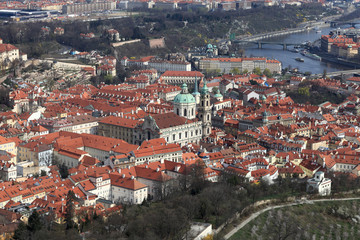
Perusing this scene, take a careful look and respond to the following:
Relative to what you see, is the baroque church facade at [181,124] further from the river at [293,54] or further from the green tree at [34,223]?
the river at [293,54]

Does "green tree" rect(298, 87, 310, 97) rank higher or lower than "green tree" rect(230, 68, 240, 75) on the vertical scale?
higher

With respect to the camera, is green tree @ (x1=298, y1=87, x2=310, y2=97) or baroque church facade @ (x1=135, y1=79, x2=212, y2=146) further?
green tree @ (x1=298, y1=87, x2=310, y2=97)

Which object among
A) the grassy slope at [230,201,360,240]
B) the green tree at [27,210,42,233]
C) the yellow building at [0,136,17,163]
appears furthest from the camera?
the yellow building at [0,136,17,163]

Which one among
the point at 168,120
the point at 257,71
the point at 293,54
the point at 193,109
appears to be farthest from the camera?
the point at 293,54

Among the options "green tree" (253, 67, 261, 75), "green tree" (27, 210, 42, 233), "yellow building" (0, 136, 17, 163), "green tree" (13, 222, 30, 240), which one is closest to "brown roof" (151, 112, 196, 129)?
"yellow building" (0, 136, 17, 163)

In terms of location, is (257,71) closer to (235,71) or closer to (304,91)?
(235,71)

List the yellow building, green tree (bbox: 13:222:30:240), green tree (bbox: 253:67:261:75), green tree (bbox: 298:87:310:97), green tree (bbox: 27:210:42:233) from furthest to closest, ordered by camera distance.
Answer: green tree (bbox: 253:67:261:75) < green tree (bbox: 298:87:310:97) < the yellow building < green tree (bbox: 27:210:42:233) < green tree (bbox: 13:222:30:240)

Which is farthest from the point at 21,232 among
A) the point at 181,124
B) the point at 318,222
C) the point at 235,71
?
the point at 235,71

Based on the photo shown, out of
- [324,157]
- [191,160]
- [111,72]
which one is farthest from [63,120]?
[111,72]

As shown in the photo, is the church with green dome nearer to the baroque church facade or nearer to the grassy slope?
the baroque church facade

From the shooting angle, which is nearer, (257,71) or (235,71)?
(257,71)
